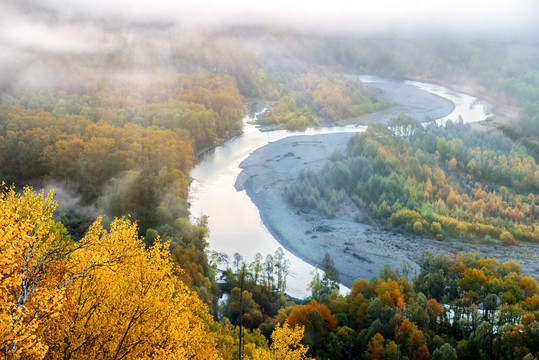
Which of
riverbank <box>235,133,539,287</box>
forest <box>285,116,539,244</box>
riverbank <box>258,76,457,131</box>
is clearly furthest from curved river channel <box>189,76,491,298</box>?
forest <box>285,116,539,244</box>

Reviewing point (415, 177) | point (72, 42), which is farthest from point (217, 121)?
point (72, 42)

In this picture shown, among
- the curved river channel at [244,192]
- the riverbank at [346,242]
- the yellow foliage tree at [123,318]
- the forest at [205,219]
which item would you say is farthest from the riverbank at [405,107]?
the yellow foliage tree at [123,318]

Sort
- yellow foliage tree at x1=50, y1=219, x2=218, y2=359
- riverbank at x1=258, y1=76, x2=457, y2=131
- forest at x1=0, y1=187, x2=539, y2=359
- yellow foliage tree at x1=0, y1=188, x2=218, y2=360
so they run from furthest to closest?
riverbank at x1=258, y1=76, x2=457, y2=131 < yellow foliage tree at x1=50, y1=219, x2=218, y2=359 < forest at x1=0, y1=187, x2=539, y2=359 < yellow foliage tree at x1=0, y1=188, x2=218, y2=360

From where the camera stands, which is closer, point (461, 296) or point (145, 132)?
point (461, 296)

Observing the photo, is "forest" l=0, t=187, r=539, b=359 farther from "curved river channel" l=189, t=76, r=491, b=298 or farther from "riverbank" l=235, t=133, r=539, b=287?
"curved river channel" l=189, t=76, r=491, b=298

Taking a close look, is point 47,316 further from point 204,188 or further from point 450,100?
point 450,100

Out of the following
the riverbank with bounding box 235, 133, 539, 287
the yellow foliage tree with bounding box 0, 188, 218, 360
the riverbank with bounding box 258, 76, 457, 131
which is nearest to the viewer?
the yellow foliage tree with bounding box 0, 188, 218, 360
